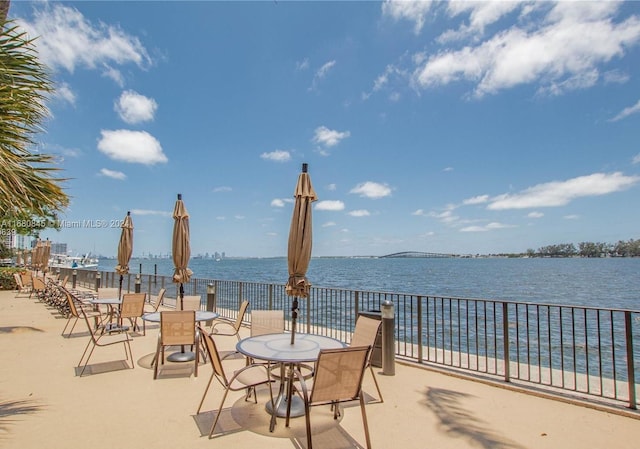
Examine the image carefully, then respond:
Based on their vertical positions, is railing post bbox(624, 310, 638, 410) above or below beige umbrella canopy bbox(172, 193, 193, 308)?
below

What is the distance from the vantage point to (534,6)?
9.58 m

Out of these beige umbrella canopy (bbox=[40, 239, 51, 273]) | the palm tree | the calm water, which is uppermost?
the palm tree

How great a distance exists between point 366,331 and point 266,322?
5.36ft

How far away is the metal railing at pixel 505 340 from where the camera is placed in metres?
4.54

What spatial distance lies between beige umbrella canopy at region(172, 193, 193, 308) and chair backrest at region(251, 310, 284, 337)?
2190 mm

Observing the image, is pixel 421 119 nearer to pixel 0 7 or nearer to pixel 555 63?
pixel 555 63

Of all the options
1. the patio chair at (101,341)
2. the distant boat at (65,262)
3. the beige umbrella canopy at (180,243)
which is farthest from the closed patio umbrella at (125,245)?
the distant boat at (65,262)

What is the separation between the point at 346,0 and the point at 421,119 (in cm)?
1350

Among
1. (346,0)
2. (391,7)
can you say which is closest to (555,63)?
(391,7)

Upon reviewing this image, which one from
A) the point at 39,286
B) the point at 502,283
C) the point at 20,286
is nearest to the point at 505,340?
the point at 39,286

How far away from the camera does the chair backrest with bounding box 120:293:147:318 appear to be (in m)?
6.69

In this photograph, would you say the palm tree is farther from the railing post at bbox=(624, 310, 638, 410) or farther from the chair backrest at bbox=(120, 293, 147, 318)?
the railing post at bbox=(624, 310, 638, 410)

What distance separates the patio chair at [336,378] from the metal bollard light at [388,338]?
6.62 feet

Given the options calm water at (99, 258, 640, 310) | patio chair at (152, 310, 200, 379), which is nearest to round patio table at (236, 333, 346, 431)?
patio chair at (152, 310, 200, 379)
